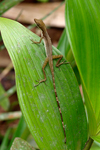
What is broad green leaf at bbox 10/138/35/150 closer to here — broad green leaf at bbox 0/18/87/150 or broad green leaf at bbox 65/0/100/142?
broad green leaf at bbox 0/18/87/150

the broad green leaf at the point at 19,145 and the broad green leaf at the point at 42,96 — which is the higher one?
the broad green leaf at the point at 42,96

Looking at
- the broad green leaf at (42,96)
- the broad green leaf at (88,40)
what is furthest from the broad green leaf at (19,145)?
the broad green leaf at (88,40)

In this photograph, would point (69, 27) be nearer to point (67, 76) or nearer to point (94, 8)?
point (94, 8)

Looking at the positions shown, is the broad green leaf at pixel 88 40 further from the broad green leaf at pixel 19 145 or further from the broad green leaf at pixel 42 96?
the broad green leaf at pixel 19 145

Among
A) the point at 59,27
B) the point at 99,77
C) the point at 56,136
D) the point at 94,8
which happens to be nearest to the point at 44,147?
the point at 56,136

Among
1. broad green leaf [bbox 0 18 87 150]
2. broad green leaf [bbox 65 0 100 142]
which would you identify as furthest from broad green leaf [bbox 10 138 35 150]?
broad green leaf [bbox 65 0 100 142]

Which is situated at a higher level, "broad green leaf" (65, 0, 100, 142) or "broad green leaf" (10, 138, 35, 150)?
"broad green leaf" (65, 0, 100, 142)
